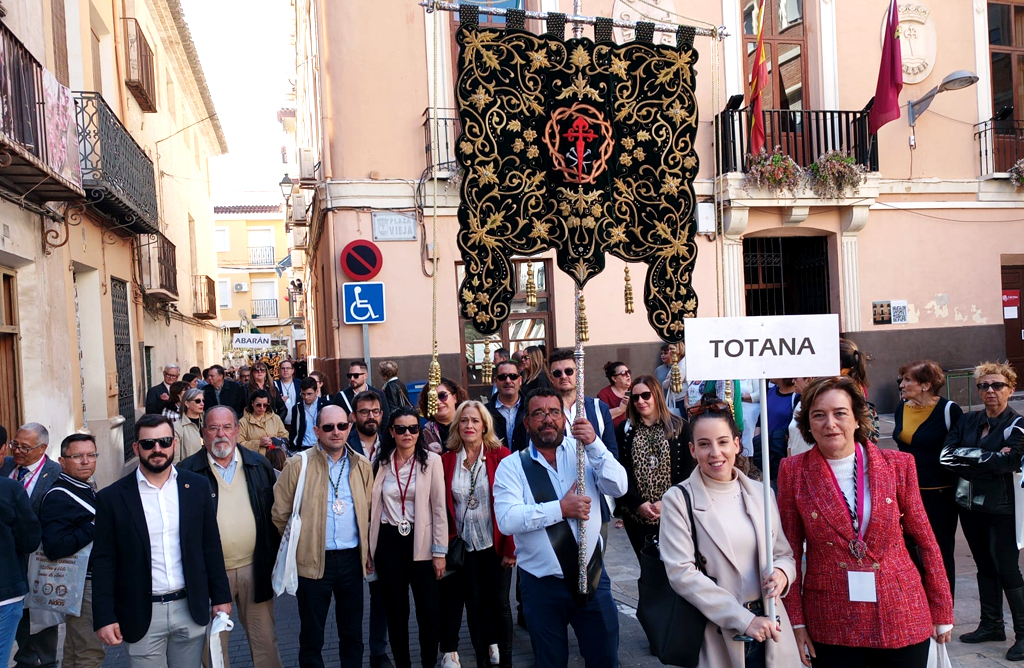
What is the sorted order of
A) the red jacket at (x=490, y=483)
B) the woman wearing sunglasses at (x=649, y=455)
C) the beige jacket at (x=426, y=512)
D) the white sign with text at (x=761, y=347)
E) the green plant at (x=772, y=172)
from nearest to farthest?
1. the white sign with text at (x=761, y=347)
2. the beige jacket at (x=426, y=512)
3. the red jacket at (x=490, y=483)
4. the woman wearing sunglasses at (x=649, y=455)
5. the green plant at (x=772, y=172)

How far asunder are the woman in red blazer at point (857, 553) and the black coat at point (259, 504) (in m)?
3.01

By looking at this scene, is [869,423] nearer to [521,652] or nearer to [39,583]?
[521,652]

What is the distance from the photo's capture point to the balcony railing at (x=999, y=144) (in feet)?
47.0

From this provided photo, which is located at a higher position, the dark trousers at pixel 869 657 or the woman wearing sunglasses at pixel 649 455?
the woman wearing sunglasses at pixel 649 455

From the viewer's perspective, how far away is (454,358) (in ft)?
40.5

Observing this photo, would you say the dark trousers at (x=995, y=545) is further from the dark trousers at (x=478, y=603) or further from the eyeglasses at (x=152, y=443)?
the eyeglasses at (x=152, y=443)

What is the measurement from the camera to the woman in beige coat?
334 cm

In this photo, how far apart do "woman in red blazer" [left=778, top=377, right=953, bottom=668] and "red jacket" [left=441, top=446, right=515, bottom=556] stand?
2.11 metres

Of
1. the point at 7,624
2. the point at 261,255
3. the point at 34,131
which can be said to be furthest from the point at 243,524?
the point at 261,255

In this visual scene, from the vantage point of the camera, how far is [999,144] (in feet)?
47.9

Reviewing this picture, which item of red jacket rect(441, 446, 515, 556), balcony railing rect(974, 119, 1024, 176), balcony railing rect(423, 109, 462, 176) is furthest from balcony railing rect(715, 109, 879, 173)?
red jacket rect(441, 446, 515, 556)

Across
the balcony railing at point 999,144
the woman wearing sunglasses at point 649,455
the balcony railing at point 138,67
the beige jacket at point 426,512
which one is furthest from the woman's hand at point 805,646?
the balcony railing at point 138,67

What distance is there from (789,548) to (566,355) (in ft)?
10.0

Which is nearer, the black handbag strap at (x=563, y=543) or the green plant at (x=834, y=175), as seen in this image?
the black handbag strap at (x=563, y=543)
